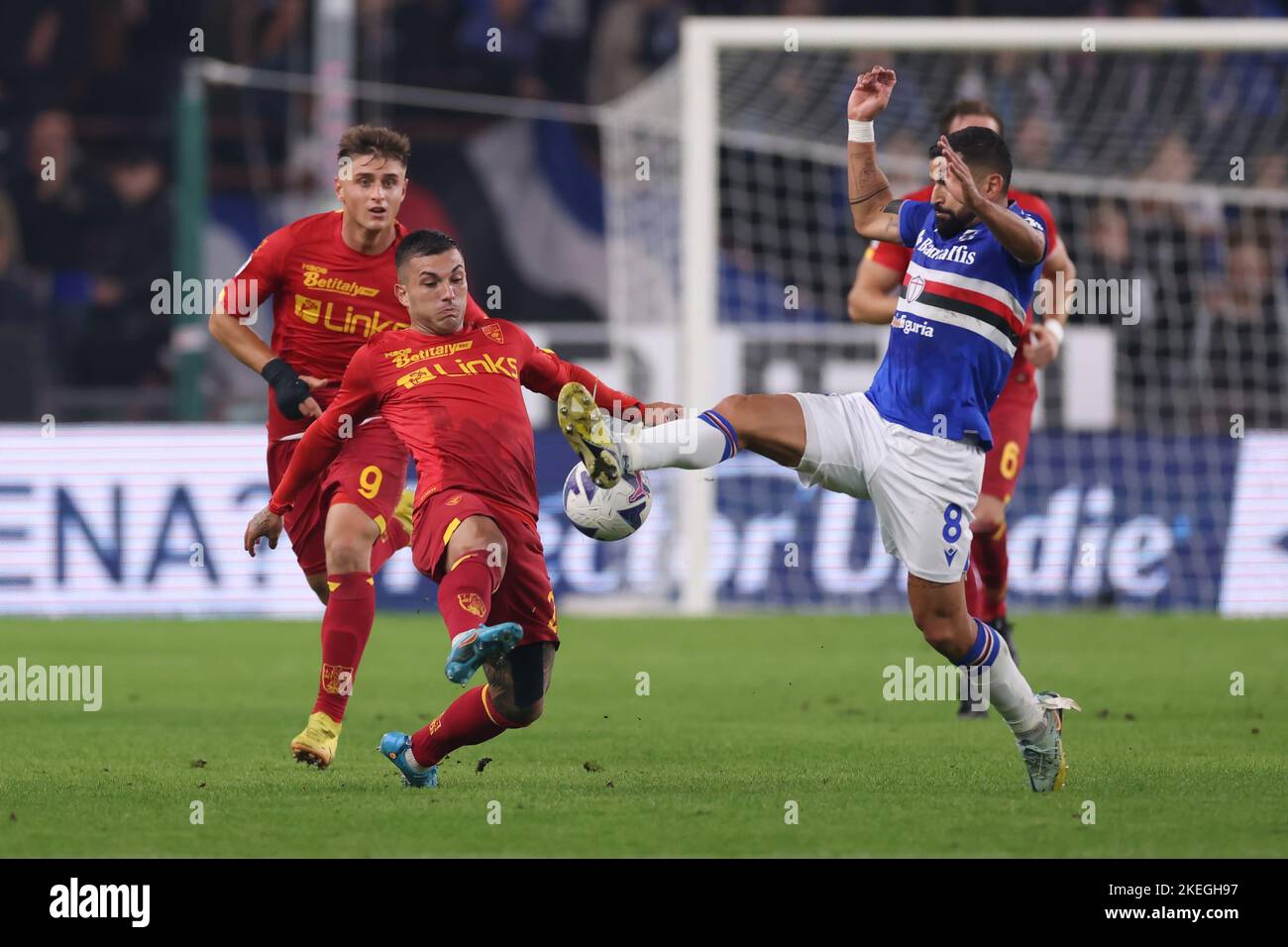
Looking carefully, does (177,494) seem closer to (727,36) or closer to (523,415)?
(727,36)

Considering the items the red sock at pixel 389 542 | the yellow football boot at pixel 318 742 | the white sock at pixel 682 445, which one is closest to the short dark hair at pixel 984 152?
the white sock at pixel 682 445

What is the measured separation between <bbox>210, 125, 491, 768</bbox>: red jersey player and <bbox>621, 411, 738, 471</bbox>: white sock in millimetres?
1484

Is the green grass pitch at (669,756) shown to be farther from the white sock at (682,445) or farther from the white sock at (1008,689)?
the white sock at (682,445)

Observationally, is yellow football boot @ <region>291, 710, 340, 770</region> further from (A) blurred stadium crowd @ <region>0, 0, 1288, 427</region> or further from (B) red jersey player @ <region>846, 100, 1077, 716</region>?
(A) blurred stadium crowd @ <region>0, 0, 1288, 427</region>

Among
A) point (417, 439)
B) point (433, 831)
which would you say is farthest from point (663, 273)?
point (433, 831)

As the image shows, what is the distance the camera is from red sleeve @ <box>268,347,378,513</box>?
684cm

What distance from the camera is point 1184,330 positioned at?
52.4 feet

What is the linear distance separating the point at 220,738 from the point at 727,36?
7.37m

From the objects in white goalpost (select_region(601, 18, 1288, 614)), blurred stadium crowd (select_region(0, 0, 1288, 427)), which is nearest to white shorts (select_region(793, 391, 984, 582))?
white goalpost (select_region(601, 18, 1288, 614))

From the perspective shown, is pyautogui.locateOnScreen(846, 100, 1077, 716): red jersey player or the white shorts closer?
the white shorts

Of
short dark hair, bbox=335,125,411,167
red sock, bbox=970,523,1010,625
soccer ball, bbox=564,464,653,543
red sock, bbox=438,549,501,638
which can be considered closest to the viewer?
red sock, bbox=438,549,501,638

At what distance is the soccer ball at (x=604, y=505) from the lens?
640 cm

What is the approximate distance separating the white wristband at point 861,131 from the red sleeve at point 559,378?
1203 mm

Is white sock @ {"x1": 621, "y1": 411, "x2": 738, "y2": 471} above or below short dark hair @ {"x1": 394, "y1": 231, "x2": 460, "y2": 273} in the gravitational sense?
below
